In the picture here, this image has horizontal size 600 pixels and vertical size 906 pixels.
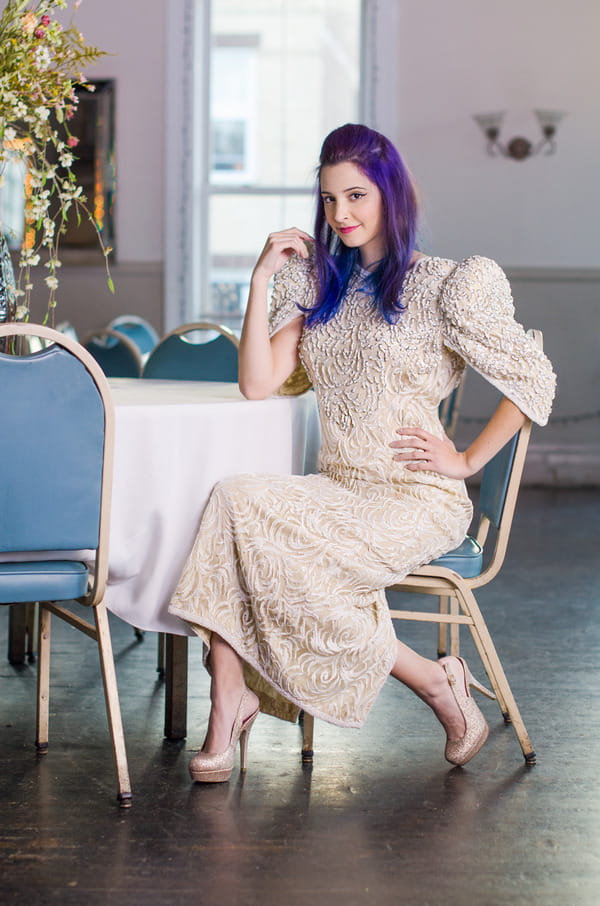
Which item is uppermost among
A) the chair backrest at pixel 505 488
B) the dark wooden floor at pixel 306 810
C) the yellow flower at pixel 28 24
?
the yellow flower at pixel 28 24

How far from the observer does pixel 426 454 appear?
224 cm

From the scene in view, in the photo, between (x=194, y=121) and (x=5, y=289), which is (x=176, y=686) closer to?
(x=5, y=289)

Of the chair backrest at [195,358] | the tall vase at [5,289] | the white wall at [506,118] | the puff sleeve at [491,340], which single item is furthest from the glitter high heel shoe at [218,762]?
the white wall at [506,118]

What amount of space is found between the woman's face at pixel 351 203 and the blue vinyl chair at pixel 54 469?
25.9 inches

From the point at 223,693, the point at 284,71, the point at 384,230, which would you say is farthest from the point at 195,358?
the point at 284,71

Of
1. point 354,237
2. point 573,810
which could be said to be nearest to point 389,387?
point 354,237

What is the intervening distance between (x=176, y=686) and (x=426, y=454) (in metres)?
0.74

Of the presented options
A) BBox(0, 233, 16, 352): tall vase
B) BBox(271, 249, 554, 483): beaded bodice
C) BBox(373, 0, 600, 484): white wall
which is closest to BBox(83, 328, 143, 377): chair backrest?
BBox(0, 233, 16, 352): tall vase

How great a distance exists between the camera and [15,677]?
288 centimetres

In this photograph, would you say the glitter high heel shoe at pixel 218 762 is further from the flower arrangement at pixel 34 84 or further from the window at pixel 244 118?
the window at pixel 244 118

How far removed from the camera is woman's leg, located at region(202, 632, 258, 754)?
2.15m

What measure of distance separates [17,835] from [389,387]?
1.12 m

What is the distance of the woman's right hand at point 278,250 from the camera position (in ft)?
7.76

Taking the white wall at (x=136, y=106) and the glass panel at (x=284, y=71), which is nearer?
the white wall at (x=136, y=106)
